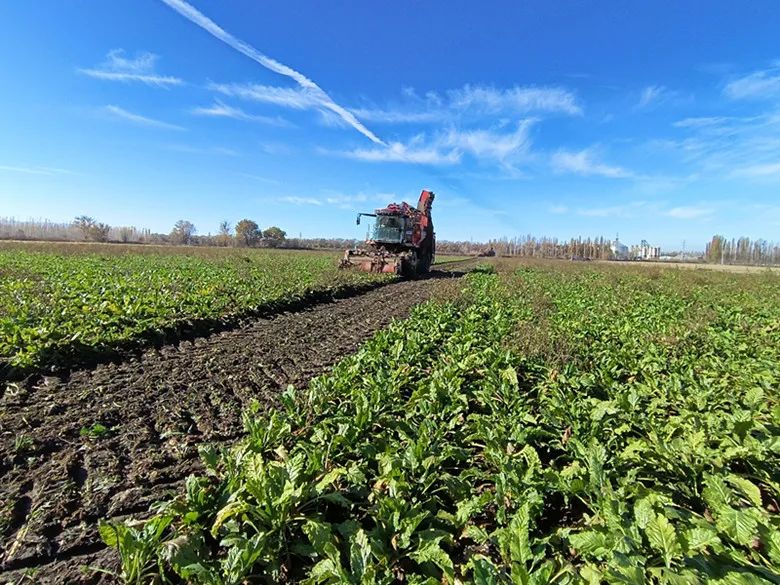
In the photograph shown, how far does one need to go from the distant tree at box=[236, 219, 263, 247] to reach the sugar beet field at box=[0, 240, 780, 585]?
88996 millimetres

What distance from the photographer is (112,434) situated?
3.71m

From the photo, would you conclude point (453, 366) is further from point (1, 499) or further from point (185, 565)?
point (1, 499)

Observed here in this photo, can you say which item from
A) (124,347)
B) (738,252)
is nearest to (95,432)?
(124,347)

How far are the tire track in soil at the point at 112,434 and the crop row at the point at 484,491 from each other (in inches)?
17.3

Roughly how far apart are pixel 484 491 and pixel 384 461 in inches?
27.3

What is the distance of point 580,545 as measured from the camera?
2.01 m

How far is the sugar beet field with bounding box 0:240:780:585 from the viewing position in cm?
205

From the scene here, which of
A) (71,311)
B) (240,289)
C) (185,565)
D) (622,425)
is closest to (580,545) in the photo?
(622,425)

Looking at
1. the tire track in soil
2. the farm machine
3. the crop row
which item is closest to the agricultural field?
the tire track in soil

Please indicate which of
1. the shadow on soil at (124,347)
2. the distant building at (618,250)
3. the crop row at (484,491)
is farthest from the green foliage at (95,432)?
the distant building at (618,250)

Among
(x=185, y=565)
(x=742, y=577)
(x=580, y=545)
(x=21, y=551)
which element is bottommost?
(x=21, y=551)

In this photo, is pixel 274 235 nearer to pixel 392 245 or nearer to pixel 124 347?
pixel 392 245

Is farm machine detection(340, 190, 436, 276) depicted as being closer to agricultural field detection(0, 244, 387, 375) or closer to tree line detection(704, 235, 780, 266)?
agricultural field detection(0, 244, 387, 375)

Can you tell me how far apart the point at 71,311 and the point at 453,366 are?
7.00m
